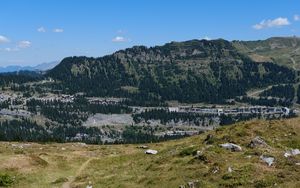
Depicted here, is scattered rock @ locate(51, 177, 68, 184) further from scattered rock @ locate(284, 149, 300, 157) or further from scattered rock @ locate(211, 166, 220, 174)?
scattered rock @ locate(284, 149, 300, 157)

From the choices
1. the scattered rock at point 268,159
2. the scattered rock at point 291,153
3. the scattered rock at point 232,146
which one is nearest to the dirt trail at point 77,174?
the scattered rock at point 232,146

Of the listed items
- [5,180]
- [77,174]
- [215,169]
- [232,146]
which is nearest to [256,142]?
[232,146]

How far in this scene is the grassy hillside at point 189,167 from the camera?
50.1 meters

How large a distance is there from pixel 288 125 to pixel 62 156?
42.0 metres

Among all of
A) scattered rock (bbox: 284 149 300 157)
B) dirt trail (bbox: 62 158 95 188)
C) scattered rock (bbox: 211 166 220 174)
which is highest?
scattered rock (bbox: 284 149 300 157)

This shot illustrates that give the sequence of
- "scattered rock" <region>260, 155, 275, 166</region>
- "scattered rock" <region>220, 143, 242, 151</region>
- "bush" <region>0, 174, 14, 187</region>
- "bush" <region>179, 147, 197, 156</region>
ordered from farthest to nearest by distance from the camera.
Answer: "bush" <region>179, 147, 197, 156</region>
"scattered rock" <region>220, 143, 242, 151</region>
"bush" <region>0, 174, 14, 187</region>
"scattered rock" <region>260, 155, 275, 166</region>

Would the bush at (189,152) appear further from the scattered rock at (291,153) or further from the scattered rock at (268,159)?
the scattered rock at (291,153)

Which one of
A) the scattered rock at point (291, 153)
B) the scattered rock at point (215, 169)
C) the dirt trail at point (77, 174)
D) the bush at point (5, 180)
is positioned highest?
the scattered rock at point (291, 153)

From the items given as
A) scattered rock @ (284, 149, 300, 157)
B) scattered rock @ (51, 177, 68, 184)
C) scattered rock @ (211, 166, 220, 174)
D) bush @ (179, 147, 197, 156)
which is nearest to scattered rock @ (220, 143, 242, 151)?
bush @ (179, 147, 197, 156)

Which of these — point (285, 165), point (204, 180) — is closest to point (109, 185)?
point (204, 180)

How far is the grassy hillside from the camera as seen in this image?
164 ft

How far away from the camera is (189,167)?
190ft

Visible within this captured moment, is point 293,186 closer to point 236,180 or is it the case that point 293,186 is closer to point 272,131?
point 236,180

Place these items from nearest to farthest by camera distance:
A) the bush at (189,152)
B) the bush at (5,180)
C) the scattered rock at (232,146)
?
the bush at (5,180) → the scattered rock at (232,146) → the bush at (189,152)
